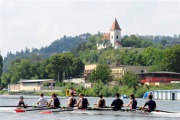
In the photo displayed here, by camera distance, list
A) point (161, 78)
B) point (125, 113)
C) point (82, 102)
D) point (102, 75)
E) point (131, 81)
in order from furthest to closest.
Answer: point (102, 75), point (161, 78), point (131, 81), point (82, 102), point (125, 113)

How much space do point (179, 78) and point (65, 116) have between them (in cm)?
14567

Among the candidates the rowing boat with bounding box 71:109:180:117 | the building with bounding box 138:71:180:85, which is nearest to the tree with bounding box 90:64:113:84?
the building with bounding box 138:71:180:85

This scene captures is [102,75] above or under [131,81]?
above

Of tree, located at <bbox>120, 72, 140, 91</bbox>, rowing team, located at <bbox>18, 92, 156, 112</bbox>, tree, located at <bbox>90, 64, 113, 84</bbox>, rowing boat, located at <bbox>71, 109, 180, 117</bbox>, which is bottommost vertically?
rowing boat, located at <bbox>71, 109, 180, 117</bbox>

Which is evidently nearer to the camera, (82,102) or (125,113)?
(125,113)

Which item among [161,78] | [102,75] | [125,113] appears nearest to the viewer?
[125,113]

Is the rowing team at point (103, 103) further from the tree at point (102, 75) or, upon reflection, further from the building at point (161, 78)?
the tree at point (102, 75)

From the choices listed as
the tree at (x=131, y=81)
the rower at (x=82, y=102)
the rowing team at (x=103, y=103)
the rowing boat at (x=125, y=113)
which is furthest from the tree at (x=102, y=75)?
the rowing boat at (x=125, y=113)

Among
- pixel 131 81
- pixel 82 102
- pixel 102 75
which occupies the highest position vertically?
pixel 102 75

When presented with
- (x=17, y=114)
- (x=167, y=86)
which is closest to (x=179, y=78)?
(x=167, y=86)

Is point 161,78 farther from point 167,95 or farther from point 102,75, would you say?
point 167,95

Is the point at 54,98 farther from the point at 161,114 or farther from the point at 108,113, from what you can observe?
the point at 161,114

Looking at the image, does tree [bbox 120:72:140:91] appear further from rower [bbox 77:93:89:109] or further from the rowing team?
rower [bbox 77:93:89:109]

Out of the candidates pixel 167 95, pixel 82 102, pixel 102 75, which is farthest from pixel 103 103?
pixel 102 75
